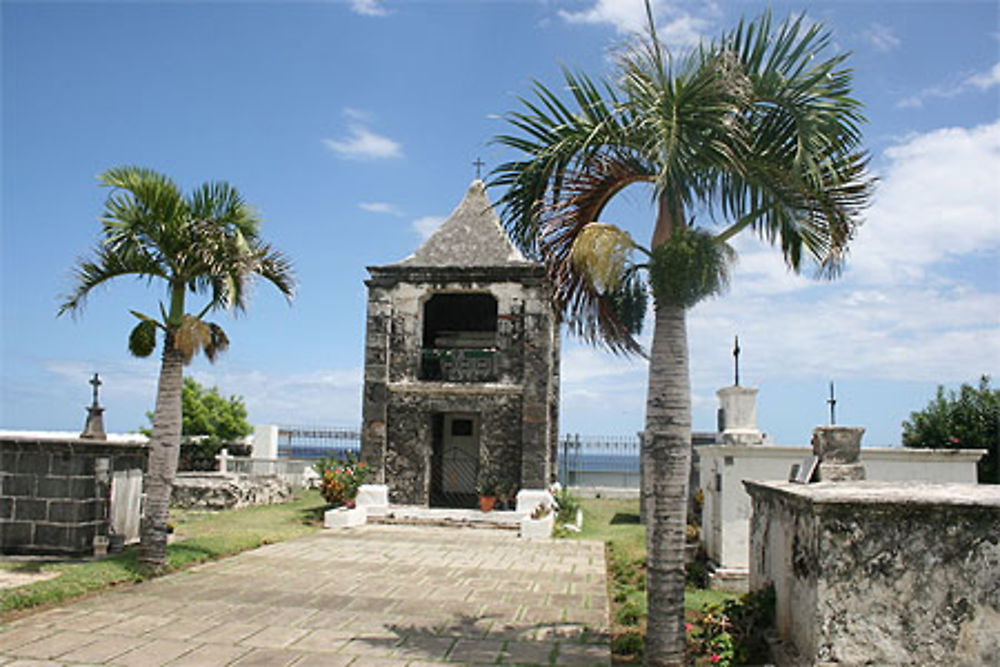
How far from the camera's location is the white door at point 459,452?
19.7 metres

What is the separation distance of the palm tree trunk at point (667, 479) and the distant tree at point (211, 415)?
2008cm

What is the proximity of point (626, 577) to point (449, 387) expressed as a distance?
26.0 feet

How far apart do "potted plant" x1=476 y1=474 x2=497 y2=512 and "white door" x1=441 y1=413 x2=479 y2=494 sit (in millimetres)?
2554

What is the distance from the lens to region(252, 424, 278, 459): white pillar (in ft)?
77.1

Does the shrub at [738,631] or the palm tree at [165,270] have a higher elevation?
the palm tree at [165,270]

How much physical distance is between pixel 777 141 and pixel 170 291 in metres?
7.80

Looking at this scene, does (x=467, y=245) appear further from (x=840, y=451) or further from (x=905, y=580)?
(x=905, y=580)

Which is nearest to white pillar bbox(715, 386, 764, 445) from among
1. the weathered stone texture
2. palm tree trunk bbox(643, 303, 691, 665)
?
palm tree trunk bbox(643, 303, 691, 665)

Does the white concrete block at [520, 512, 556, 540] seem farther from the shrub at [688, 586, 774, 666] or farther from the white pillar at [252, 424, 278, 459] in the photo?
the white pillar at [252, 424, 278, 459]

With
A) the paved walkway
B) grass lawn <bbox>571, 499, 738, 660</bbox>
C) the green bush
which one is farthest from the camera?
grass lawn <bbox>571, 499, 738, 660</bbox>

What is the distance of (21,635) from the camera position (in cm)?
683

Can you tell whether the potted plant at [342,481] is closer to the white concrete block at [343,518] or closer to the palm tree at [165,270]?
the white concrete block at [343,518]

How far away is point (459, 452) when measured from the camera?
19.8 metres

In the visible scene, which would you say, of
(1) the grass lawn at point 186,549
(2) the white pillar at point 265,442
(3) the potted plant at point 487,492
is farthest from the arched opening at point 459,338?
(2) the white pillar at point 265,442
